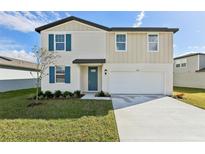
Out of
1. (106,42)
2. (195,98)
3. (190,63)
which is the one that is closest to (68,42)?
(106,42)

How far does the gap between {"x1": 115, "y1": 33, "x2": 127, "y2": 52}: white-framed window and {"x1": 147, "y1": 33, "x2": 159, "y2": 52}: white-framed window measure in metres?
2.08

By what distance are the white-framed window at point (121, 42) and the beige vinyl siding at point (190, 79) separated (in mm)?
13999

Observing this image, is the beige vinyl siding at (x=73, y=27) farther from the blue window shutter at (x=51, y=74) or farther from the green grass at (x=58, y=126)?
the green grass at (x=58, y=126)

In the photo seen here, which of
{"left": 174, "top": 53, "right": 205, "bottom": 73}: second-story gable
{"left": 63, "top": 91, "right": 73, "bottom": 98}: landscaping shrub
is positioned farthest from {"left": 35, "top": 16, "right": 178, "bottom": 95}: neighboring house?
{"left": 174, "top": 53, "right": 205, "bottom": 73}: second-story gable

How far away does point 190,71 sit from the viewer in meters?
25.1

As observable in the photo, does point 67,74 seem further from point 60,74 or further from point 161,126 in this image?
point 161,126

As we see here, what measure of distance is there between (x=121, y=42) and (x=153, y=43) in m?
2.81

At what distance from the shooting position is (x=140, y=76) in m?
14.9

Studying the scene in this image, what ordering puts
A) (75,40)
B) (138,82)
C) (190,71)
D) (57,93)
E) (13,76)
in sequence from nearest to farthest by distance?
(57,93), (75,40), (138,82), (13,76), (190,71)

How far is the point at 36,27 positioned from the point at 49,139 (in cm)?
1196

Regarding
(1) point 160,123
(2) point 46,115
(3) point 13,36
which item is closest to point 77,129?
(2) point 46,115

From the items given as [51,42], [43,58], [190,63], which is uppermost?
[51,42]

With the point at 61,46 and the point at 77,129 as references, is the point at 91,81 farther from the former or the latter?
the point at 77,129

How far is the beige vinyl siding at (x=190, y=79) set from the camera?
2265 cm
